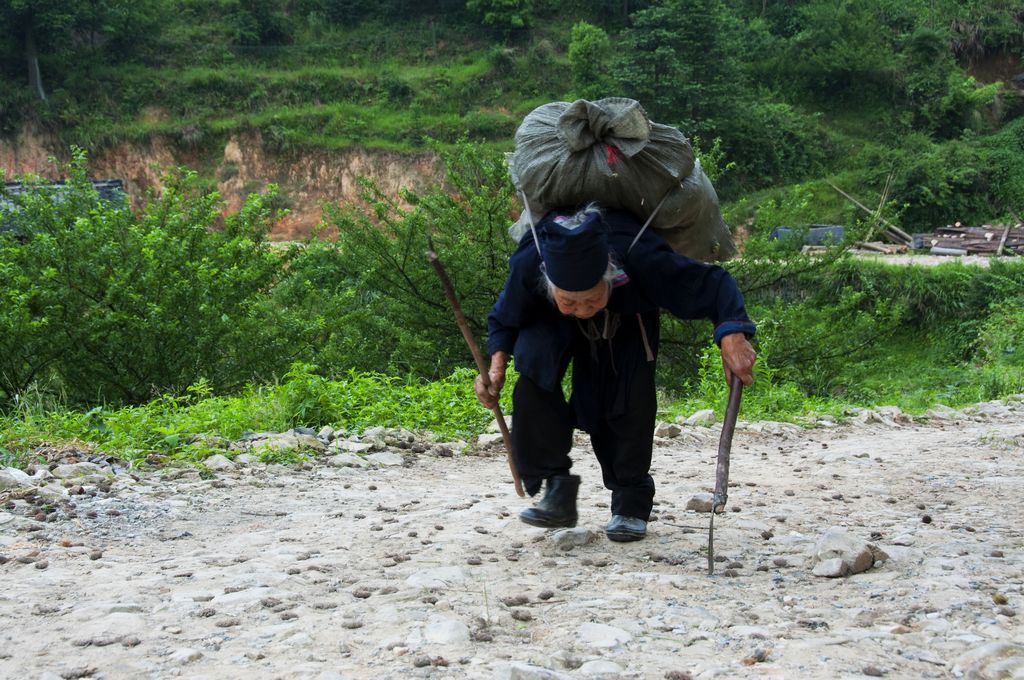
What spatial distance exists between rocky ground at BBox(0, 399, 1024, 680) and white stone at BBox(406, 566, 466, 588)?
11 mm

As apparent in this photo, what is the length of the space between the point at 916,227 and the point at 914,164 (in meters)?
2.29

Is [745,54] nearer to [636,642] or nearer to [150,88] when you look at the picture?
[150,88]

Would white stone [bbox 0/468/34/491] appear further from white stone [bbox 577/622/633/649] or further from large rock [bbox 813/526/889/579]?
large rock [bbox 813/526/889/579]

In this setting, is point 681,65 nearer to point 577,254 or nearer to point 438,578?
point 577,254

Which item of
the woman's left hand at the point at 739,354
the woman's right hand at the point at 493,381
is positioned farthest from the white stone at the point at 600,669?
the woman's right hand at the point at 493,381

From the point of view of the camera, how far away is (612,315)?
12.7 feet

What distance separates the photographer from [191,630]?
2.86 m

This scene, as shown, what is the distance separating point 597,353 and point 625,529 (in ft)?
2.25

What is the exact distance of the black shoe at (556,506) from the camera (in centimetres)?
389

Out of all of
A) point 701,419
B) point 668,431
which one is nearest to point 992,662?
point 668,431

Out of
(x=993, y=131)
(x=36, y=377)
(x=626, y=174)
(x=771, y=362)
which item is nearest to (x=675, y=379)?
(x=771, y=362)

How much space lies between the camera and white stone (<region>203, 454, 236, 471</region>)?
5293 millimetres

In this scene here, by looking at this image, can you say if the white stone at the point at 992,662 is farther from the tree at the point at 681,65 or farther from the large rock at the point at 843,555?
the tree at the point at 681,65

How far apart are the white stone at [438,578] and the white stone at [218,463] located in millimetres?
2186
